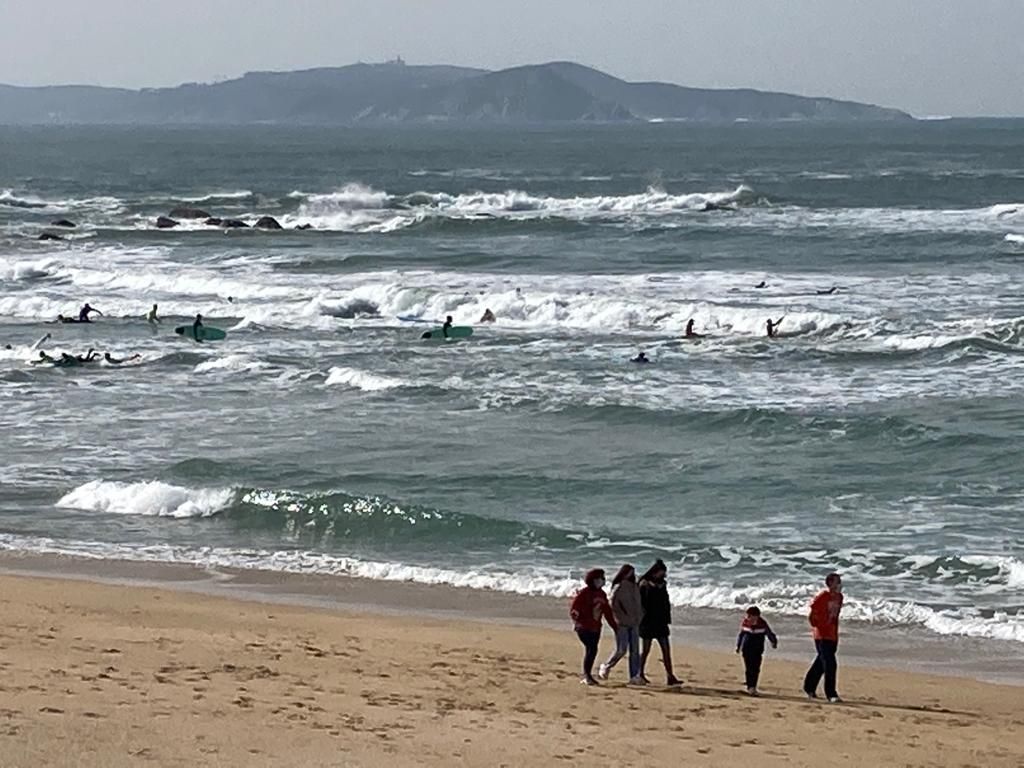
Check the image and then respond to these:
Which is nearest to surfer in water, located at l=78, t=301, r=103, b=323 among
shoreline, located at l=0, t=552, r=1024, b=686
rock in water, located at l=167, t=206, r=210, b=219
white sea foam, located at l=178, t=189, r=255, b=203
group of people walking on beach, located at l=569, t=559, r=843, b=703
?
shoreline, located at l=0, t=552, r=1024, b=686

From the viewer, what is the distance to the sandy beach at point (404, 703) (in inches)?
476

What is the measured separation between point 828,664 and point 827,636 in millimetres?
250

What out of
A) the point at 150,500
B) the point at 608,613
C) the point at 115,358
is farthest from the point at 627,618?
the point at 115,358

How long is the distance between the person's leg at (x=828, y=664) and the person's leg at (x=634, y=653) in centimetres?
155

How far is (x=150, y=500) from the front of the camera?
2389cm

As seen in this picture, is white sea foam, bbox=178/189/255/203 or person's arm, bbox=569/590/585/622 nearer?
person's arm, bbox=569/590/585/622

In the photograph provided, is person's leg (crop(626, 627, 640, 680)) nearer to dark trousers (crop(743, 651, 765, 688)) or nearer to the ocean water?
dark trousers (crop(743, 651, 765, 688))

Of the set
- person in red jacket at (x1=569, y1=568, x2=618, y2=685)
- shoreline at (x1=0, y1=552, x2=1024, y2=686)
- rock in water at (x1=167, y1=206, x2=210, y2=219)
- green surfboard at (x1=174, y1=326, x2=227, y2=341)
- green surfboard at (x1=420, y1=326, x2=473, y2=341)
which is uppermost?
rock in water at (x1=167, y1=206, x2=210, y2=219)

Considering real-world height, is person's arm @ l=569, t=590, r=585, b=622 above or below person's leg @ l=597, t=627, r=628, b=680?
above

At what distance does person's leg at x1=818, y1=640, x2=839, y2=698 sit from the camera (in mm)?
14820

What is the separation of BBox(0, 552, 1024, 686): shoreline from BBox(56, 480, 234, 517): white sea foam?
2.57m

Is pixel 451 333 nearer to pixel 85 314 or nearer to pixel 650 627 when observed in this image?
pixel 85 314

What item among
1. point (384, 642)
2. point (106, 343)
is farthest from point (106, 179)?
point (384, 642)

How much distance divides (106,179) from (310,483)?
87.5 metres
